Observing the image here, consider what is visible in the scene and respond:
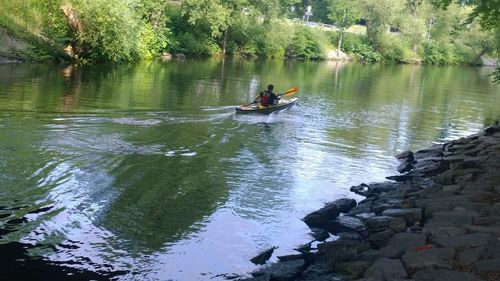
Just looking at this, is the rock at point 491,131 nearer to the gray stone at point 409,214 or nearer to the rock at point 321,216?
the rock at point 321,216

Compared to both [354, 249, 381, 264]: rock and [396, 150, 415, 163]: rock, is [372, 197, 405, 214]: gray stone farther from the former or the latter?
[396, 150, 415, 163]: rock

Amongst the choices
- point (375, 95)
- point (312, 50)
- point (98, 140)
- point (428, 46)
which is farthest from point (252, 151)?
point (428, 46)

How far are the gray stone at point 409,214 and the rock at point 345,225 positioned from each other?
588mm

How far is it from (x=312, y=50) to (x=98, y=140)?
215ft

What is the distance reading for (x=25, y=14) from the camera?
127 ft

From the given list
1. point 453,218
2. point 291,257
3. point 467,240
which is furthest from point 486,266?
point 291,257

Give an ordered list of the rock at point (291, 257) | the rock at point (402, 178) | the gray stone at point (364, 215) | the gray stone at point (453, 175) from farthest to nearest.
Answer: the rock at point (402, 178) → the gray stone at point (453, 175) → the gray stone at point (364, 215) → the rock at point (291, 257)

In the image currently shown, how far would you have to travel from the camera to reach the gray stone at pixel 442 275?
7.29m

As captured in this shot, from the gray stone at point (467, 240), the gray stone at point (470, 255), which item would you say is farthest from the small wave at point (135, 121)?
the gray stone at point (470, 255)

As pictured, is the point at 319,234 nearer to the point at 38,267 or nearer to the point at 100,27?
the point at 38,267

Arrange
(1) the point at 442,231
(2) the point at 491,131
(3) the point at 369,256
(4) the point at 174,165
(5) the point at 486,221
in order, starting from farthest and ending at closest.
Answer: (2) the point at 491,131 → (4) the point at 174,165 → (5) the point at 486,221 → (1) the point at 442,231 → (3) the point at 369,256

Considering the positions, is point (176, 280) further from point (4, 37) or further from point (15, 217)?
point (4, 37)

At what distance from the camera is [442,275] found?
24.5ft

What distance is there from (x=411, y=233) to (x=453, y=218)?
0.99 metres
